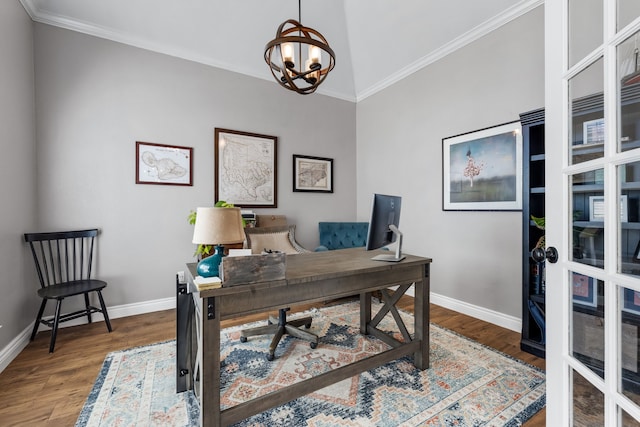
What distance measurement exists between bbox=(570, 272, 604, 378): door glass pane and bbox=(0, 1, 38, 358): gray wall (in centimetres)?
330

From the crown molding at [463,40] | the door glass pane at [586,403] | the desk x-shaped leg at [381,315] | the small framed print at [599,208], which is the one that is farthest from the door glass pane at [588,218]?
the crown molding at [463,40]

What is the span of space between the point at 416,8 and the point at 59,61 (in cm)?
355

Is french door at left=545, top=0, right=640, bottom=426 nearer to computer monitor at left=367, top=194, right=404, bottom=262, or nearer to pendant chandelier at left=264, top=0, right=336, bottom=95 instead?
computer monitor at left=367, top=194, right=404, bottom=262

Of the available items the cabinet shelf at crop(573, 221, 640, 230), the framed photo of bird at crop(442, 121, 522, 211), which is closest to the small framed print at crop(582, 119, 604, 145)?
the cabinet shelf at crop(573, 221, 640, 230)

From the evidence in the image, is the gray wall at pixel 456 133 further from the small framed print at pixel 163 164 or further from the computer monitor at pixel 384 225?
the small framed print at pixel 163 164

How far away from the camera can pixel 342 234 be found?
157 inches

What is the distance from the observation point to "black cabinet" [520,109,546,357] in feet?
7.07

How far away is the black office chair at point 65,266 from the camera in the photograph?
2.37m

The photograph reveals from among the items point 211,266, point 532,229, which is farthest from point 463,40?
point 211,266

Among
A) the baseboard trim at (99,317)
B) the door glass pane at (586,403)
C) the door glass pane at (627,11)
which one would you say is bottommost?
the baseboard trim at (99,317)

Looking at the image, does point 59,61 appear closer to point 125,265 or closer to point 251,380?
point 125,265

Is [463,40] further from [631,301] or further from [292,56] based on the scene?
[631,301]

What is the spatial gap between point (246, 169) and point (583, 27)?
3.24 meters

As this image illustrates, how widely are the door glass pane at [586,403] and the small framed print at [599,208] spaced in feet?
1.66
